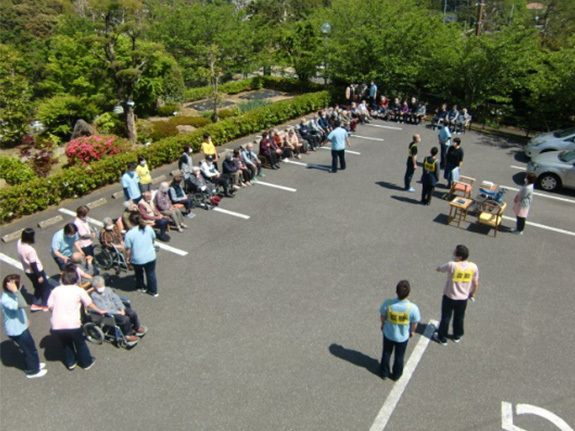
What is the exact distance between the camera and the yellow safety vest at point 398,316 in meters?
5.92

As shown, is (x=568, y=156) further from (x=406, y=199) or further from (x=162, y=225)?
(x=162, y=225)

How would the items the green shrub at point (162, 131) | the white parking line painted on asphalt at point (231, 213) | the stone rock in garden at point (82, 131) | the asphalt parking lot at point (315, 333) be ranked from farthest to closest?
the green shrub at point (162, 131) → the stone rock in garden at point (82, 131) → the white parking line painted on asphalt at point (231, 213) → the asphalt parking lot at point (315, 333)

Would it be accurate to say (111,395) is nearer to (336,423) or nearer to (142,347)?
(142,347)

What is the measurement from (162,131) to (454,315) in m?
16.1

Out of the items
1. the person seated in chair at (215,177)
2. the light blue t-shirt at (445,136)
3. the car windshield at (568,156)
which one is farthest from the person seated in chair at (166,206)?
the car windshield at (568,156)

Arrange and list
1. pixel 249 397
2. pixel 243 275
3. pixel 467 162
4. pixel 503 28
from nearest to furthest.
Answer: pixel 249 397 → pixel 243 275 → pixel 467 162 → pixel 503 28

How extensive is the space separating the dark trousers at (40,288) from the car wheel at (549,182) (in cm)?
1395

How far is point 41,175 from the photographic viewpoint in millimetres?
14414

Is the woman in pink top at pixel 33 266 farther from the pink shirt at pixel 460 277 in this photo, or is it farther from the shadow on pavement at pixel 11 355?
the pink shirt at pixel 460 277

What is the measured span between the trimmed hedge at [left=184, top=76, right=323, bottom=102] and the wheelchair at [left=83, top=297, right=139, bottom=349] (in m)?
22.9

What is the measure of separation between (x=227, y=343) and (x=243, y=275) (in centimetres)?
209

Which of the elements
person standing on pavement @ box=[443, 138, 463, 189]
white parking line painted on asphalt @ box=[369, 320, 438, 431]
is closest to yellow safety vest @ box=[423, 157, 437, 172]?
person standing on pavement @ box=[443, 138, 463, 189]

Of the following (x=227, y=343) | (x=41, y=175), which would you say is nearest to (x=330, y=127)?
(x=41, y=175)

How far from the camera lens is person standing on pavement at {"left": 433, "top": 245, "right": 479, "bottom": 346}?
6707mm
